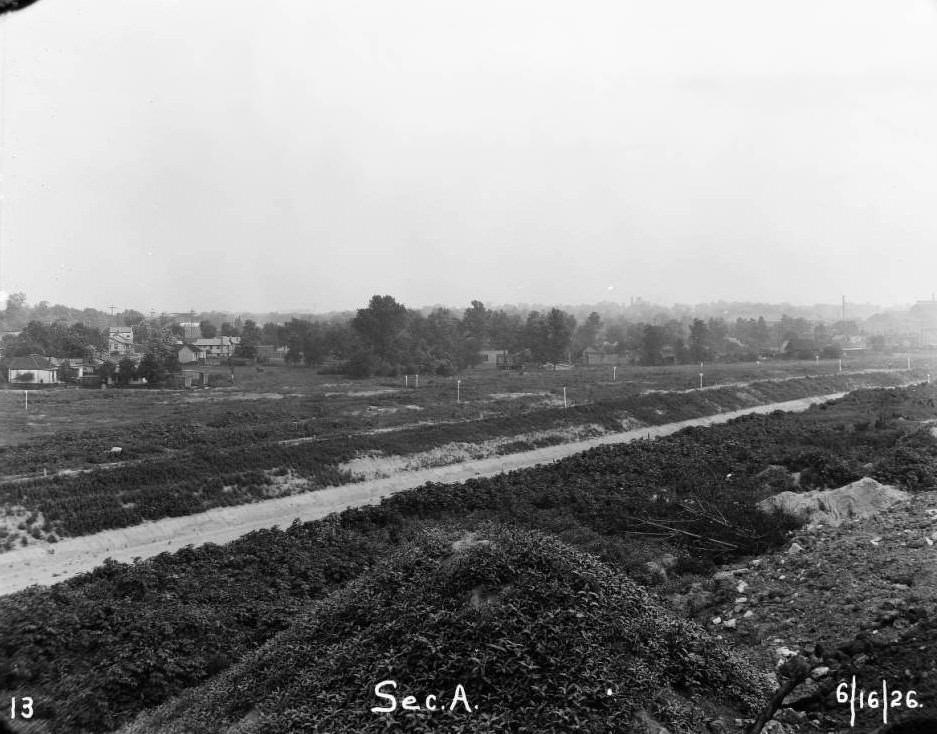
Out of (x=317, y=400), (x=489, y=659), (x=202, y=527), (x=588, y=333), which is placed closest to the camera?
(x=489, y=659)

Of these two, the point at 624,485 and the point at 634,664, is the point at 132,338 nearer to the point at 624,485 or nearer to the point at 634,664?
the point at 624,485

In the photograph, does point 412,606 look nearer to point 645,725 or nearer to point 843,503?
point 645,725

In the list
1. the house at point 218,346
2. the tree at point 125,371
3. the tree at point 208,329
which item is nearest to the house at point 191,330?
the tree at point 208,329

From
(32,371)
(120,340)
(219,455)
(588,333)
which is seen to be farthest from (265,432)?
(588,333)

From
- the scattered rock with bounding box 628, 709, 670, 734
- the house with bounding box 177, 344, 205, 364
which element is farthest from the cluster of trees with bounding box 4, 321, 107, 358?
the scattered rock with bounding box 628, 709, 670, 734

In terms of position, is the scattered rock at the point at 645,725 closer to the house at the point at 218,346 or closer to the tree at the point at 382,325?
the tree at the point at 382,325

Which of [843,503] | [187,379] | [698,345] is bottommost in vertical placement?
[843,503]

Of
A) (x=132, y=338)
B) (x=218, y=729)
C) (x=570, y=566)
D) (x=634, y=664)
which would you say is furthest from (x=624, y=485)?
(x=132, y=338)
